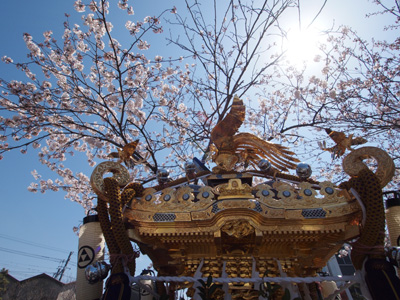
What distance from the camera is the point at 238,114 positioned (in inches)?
166

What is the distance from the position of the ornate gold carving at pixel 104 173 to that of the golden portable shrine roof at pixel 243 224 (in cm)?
33

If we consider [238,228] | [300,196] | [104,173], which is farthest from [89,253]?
[300,196]

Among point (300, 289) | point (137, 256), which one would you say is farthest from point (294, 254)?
point (137, 256)

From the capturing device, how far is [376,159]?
3.36 m

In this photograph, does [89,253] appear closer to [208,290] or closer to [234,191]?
[208,290]

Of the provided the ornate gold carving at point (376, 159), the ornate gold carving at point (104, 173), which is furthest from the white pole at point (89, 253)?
the ornate gold carving at point (376, 159)

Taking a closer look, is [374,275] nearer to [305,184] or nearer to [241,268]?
[305,184]

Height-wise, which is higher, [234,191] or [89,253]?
[234,191]

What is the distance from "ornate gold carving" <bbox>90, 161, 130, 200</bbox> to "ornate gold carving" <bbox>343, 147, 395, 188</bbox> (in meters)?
2.79

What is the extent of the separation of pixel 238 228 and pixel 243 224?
7cm

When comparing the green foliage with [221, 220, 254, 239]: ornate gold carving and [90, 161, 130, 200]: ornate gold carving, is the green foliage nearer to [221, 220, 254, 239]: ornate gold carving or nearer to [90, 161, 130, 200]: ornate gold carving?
[221, 220, 254, 239]: ornate gold carving

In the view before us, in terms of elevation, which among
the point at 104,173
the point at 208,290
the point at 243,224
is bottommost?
the point at 208,290

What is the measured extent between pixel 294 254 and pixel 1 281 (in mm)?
18076

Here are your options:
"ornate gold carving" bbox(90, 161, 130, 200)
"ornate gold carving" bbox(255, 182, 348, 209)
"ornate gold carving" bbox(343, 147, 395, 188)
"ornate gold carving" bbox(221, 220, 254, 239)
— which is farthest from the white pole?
"ornate gold carving" bbox(343, 147, 395, 188)
